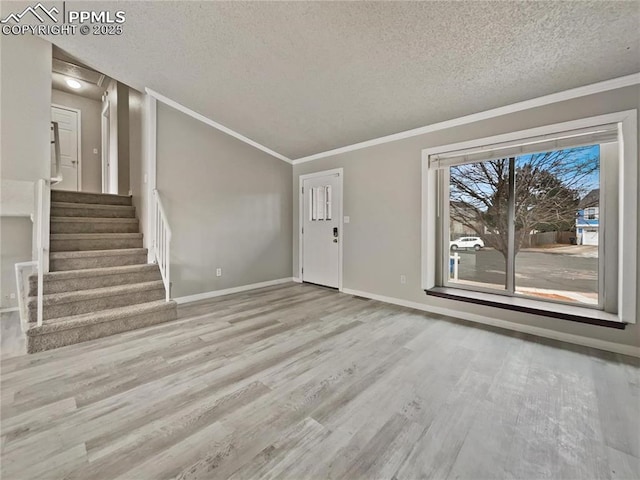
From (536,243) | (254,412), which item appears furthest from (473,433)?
(536,243)

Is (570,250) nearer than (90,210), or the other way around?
(570,250)

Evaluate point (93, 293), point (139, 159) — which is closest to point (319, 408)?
point (93, 293)

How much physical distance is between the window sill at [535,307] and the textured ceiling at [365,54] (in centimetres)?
210

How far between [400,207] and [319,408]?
279 cm

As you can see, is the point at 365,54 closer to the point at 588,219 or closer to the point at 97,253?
the point at 588,219

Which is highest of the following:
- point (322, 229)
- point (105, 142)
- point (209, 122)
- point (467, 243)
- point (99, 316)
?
point (105, 142)

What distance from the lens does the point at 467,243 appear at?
3.41 metres

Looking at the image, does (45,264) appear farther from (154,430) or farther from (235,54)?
(235,54)

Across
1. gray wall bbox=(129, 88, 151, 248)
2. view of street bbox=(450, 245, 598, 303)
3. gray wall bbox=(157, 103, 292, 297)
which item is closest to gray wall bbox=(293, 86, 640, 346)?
view of street bbox=(450, 245, 598, 303)

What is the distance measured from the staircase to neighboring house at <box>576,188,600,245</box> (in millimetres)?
4474

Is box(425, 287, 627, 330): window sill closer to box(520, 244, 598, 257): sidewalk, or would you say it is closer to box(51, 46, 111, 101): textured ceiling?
box(520, 244, 598, 257): sidewalk

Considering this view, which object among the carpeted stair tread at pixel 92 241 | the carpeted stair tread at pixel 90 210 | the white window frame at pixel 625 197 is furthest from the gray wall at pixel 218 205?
the white window frame at pixel 625 197

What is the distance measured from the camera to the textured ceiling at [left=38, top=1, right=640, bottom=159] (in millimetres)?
1844

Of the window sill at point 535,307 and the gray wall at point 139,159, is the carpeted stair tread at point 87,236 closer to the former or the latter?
the gray wall at point 139,159
